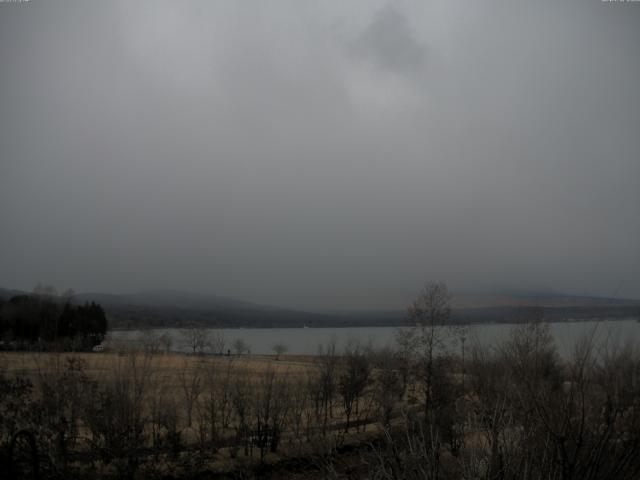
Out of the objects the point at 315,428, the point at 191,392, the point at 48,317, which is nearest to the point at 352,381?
the point at 315,428

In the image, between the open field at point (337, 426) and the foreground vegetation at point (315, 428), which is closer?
the open field at point (337, 426)

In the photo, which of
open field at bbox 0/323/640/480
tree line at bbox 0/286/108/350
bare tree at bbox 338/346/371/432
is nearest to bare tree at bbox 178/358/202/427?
open field at bbox 0/323/640/480

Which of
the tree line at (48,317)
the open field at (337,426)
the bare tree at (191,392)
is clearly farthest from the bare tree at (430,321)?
the tree line at (48,317)

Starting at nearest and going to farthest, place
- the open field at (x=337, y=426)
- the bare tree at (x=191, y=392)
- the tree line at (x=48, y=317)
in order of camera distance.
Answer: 1. the open field at (x=337, y=426)
2. the bare tree at (x=191, y=392)
3. the tree line at (x=48, y=317)

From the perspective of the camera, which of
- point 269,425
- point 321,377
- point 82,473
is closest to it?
point 82,473

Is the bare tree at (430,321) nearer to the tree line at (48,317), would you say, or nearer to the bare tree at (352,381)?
the bare tree at (352,381)

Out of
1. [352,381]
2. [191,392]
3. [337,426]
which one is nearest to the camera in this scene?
[191,392]

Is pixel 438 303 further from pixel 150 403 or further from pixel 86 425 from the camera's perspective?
pixel 86 425

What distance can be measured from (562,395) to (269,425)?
698 inches

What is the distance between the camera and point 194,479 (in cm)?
1675

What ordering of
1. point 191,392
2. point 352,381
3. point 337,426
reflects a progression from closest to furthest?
1. point 191,392
2. point 337,426
3. point 352,381

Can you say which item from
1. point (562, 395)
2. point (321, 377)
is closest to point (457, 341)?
point (321, 377)

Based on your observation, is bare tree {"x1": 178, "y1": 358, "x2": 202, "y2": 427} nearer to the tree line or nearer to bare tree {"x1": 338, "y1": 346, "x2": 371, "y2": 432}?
bare tree {"x1": 338, "y1": 346, "x2": 371, "y2": 432}

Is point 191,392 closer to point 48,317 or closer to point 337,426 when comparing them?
point 337,426
